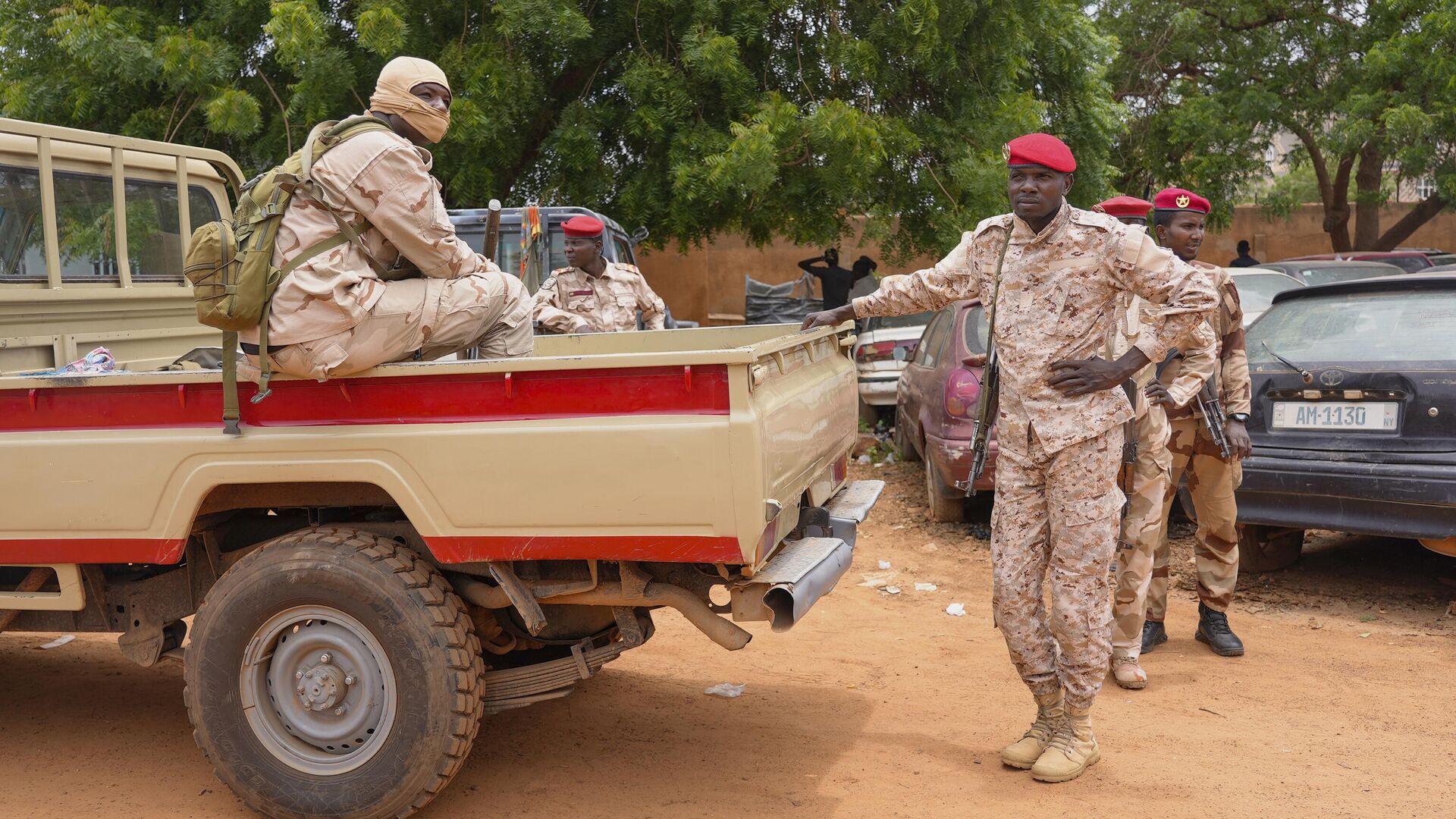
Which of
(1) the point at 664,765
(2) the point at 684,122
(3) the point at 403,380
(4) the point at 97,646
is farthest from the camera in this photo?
(2) the point at 684,122

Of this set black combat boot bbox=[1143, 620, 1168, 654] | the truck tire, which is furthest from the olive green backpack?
black combat boot bbox=[1143, 620, 1168, 654]

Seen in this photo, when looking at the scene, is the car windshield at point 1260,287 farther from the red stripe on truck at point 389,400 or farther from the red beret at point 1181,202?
the red stripe on truck at point 389,400

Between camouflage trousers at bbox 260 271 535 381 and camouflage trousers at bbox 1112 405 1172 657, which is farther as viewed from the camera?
camouflage trousers at bbox 1112 405 1172 657

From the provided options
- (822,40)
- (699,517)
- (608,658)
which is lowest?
(608,658)

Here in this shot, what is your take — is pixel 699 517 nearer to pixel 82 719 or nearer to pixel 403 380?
pixel 403 380

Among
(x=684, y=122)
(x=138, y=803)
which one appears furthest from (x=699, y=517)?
(x=684, y=122)

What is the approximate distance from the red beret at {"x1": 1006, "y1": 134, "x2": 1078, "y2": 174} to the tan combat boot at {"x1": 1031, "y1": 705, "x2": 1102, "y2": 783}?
1787mm

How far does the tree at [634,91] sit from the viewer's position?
10.2m

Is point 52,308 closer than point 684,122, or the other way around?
point 52,308

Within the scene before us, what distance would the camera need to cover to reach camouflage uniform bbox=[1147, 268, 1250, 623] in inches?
211

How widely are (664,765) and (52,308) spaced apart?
9.41ft

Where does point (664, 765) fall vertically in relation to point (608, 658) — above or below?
below

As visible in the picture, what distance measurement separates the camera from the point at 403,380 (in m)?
3.61

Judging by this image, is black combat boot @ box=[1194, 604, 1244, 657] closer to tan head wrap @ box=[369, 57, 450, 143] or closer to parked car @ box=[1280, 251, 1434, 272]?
tan head wrap @ box=[369, 57, 450, 143]
